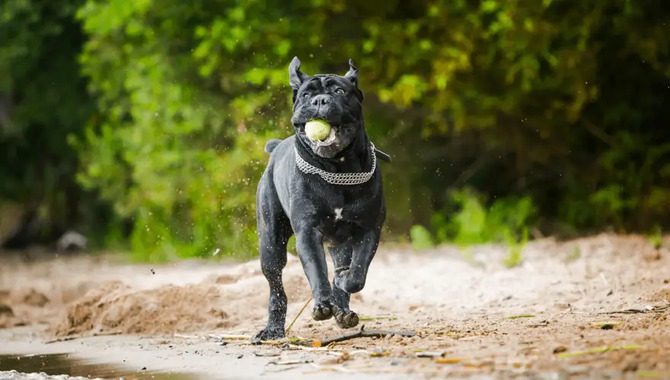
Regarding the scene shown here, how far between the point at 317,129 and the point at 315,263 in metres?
0.81

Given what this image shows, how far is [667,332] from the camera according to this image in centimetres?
505

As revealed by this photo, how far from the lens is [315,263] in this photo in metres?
5.63

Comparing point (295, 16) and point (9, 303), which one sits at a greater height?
point (295, 16)

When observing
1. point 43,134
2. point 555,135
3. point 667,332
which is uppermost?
point 43,134

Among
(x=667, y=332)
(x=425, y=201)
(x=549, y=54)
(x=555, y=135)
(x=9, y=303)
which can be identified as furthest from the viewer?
(x=425, y=201)

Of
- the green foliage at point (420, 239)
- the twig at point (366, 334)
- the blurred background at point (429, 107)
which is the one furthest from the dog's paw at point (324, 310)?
the green foliage at point (420, 239)

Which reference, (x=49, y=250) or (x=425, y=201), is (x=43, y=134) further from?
(x=425, y=201)

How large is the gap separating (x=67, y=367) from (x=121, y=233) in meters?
13.2

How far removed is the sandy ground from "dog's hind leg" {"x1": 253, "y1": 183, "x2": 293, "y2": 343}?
0.25 meters

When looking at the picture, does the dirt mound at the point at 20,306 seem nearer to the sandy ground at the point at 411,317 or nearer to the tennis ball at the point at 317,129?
the sandy ground at the point at 411,317

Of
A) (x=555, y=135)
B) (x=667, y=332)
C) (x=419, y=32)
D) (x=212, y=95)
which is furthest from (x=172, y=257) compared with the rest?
(x=667, y=332)

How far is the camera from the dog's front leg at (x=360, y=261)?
223 inches

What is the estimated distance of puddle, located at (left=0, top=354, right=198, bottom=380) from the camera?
5168 mm

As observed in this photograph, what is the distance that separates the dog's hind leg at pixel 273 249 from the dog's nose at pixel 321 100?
1.07m
